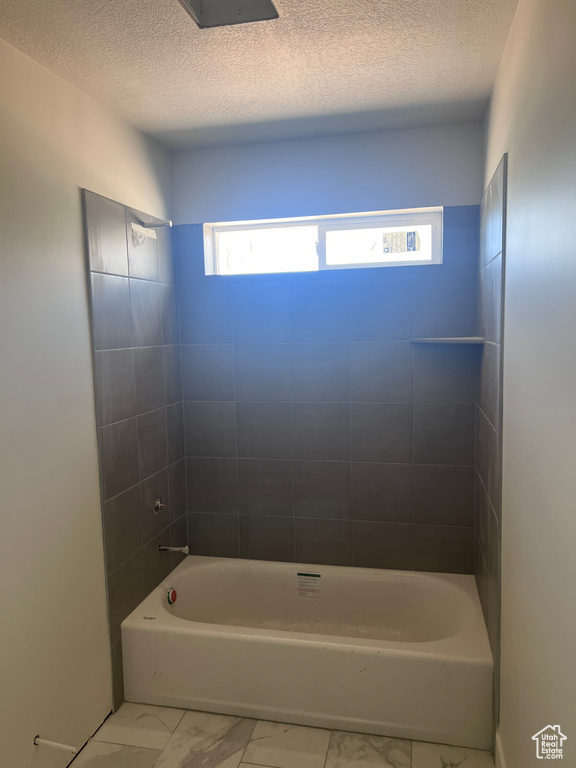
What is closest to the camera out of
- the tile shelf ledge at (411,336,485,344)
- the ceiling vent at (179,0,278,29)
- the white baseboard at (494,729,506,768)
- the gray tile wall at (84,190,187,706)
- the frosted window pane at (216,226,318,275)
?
the ceiling vent at (179,0,278,29)

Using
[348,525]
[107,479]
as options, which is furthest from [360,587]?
[107,479]

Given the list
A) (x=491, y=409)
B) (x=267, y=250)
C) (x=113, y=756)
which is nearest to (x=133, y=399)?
(x=267, y=250)

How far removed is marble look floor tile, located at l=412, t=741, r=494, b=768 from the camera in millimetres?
2051

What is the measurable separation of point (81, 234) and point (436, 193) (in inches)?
67.8

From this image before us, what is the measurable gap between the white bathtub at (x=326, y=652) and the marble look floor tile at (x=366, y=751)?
0.12 ft

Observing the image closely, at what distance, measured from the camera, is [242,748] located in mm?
2172

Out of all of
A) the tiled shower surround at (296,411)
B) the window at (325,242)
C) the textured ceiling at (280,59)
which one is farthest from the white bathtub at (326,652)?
the textured ceiling at (280,59)

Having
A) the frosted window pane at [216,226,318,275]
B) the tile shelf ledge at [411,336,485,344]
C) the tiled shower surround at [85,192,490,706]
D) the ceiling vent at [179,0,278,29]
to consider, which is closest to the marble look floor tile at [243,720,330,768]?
the tiled shower surround at [85,192,490,706]

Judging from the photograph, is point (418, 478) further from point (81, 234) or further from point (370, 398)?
point (81, 234)

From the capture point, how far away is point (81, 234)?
2.19 meters

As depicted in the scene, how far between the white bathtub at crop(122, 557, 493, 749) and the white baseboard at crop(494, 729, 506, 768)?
0.09 meters

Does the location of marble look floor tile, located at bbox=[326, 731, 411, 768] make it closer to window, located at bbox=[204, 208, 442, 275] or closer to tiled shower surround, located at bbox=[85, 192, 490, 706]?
tiled shower surround, located at bbox=[85, 192, 490, 706]

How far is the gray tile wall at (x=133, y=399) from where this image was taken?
2326 mm

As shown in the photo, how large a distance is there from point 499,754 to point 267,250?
100 inches
